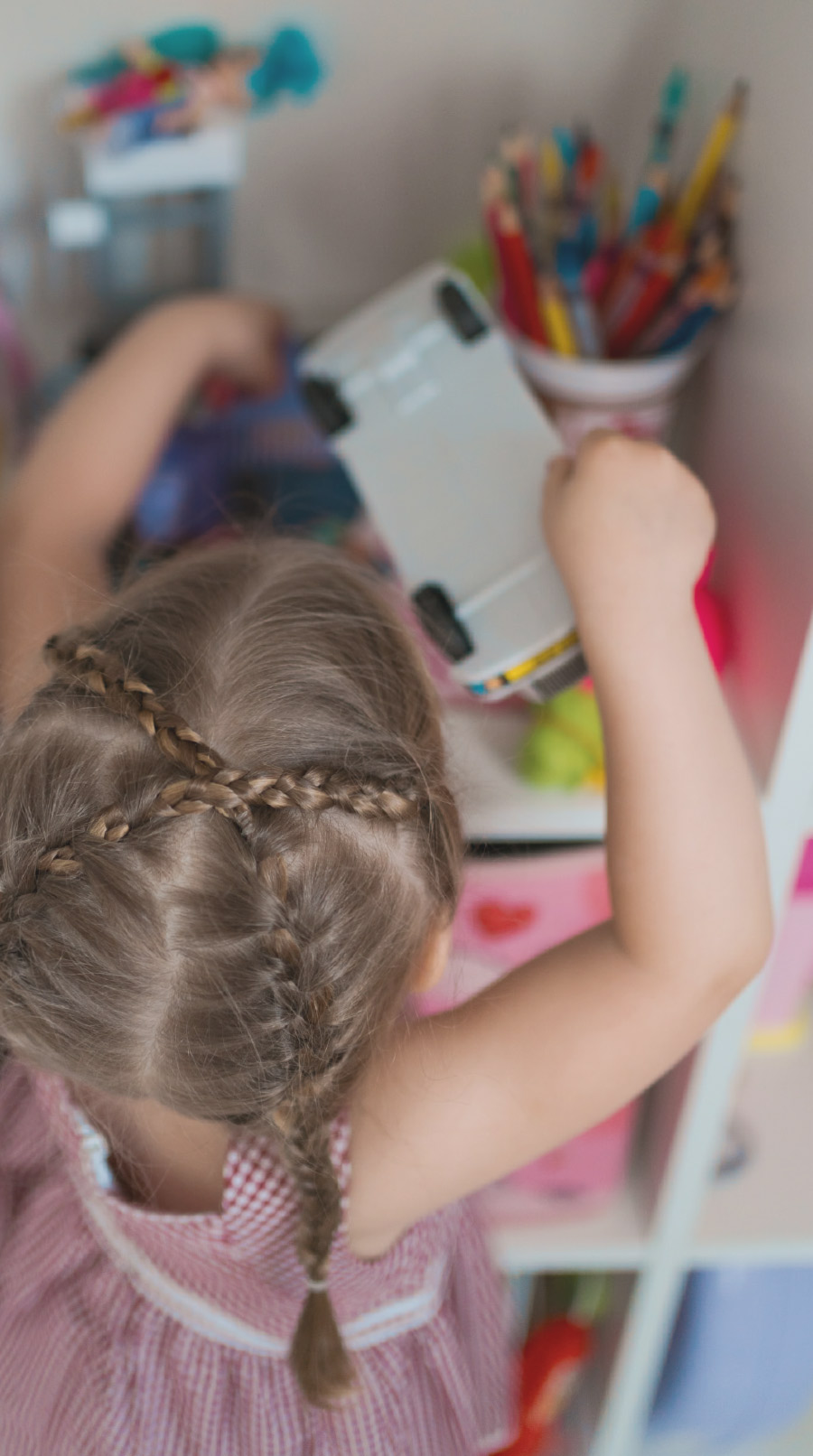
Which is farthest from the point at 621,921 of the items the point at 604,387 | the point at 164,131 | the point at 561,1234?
the point at 164,131

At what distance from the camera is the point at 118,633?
51cm

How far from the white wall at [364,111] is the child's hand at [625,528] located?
0.41 metres

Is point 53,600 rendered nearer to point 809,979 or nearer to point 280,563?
point 280,563

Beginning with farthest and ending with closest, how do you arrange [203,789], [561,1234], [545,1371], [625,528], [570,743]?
[545,1371]
[561,1234]
[570,743]
[625,528]
[203,789]

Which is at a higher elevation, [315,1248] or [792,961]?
[315,1248]

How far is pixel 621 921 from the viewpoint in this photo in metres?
0.58

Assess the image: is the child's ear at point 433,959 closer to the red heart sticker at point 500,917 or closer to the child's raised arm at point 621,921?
the child's raised arm at point 621,921

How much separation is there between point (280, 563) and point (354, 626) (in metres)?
0.05

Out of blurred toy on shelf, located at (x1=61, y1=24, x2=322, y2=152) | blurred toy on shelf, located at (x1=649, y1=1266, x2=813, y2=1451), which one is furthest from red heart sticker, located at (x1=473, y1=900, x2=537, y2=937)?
blurred toy on shelf, located at (x1=61, y1=24, x2=322, y2=152)

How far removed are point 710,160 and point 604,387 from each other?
0.44 feet

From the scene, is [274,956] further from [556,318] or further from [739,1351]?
[739,1351]

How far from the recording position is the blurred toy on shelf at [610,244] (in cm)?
68

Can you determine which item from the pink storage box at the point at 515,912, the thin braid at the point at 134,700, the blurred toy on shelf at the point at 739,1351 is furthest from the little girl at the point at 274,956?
the blurred toy on shelf at the point at 739,1351

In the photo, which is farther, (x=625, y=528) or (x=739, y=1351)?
(x=739, y=1351)
